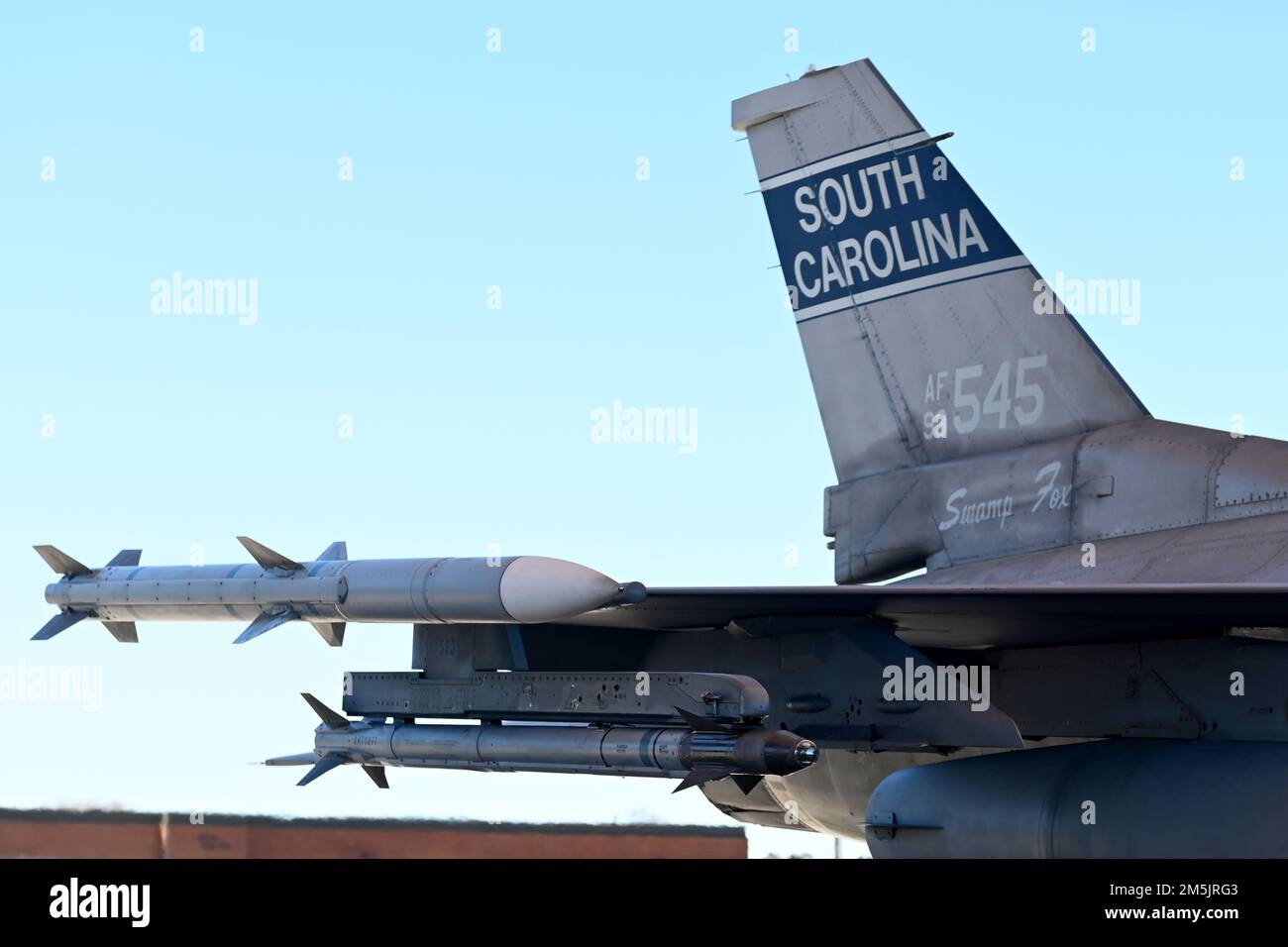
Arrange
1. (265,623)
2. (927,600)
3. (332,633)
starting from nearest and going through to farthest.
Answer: (927,600) < (265,623) < (332,633)

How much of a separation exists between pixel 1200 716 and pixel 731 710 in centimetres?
311

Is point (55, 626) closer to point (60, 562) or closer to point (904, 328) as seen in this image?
point (60, 562)

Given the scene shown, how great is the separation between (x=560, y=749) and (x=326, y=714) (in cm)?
266

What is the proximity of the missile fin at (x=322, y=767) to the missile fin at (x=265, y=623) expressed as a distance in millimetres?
1652

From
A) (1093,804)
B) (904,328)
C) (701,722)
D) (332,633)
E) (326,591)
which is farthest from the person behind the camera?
(904,328)

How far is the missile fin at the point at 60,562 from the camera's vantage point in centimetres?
1367

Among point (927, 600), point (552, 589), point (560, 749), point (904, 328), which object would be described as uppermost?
point (904, 328)

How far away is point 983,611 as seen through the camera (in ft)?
35.3

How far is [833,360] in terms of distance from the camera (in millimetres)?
14008

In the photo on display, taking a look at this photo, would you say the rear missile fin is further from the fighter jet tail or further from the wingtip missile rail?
the fighter jet tail

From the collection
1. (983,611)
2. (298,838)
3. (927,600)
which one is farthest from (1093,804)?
(298,838)
